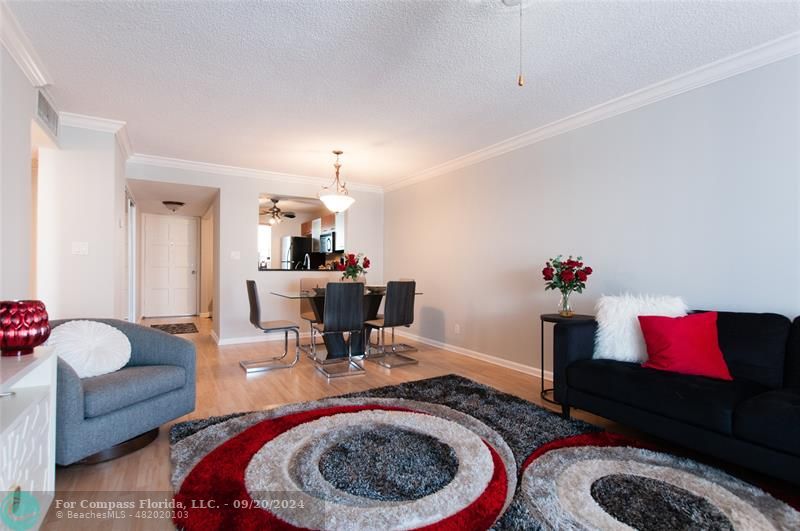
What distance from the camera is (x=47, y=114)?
3.15 metres

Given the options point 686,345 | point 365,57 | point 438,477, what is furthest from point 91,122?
point 686,345

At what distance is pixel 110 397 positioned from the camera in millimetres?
2061

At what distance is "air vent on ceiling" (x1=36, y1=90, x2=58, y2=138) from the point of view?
9.68 ft

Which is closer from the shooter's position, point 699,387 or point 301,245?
point 699,387

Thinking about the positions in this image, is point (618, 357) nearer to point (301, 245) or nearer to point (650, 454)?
point (650, 454)

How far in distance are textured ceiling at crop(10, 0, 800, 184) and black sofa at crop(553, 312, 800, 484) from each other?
1749 millimetres

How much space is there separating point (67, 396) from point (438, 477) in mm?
1820

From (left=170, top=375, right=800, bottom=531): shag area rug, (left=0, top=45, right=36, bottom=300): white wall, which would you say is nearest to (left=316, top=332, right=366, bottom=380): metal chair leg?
(left=170, top=375, right=800, bottom=531): shag area rug

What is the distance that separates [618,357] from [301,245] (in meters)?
6.96

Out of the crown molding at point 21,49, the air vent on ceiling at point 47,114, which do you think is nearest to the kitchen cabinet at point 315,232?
the air vent on ceiling at point 47,114

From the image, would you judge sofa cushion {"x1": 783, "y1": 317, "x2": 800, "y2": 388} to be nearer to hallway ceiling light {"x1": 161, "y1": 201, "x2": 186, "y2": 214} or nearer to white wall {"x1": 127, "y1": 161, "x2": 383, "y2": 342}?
white wall {"x1": 127, "y1": 161, "x2": 383, "y2": 342}

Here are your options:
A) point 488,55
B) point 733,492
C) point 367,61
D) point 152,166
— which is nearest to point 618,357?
point 733,492

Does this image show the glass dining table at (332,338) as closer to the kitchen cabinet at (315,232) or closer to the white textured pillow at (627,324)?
the white textured pillow at (627,324)

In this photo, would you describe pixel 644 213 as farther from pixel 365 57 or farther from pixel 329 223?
pixel 329 223
